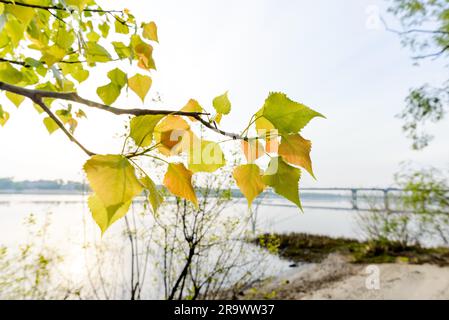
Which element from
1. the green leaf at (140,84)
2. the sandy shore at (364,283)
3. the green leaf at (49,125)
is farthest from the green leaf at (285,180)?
the sandy shore at (364,283)

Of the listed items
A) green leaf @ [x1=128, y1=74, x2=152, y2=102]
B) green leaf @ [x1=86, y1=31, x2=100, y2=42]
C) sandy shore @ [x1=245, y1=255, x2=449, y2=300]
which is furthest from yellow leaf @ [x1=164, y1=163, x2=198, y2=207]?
sandy shore @ [x1=245, y1=255, x2=449, y2=300]

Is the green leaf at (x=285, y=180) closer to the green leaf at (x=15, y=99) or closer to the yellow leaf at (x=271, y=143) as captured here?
the yellow leaf at (x=271, y=143)

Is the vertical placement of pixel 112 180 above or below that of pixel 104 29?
below

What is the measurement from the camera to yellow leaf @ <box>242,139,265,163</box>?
219 millimetres

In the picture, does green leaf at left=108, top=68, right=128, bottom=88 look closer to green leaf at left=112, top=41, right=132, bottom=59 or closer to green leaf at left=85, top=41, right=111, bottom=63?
green leaf at left=85, top=41, right=111, bottom=63

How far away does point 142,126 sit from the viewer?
0.68 feet

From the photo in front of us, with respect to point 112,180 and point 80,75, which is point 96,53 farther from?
point 112,180

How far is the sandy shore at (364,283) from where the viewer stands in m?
3.42

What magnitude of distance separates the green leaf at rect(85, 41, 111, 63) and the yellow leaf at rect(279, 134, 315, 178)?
1.03ft

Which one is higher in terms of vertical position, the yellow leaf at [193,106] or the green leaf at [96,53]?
the green leaf at [96,53]

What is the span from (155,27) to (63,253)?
298 cm

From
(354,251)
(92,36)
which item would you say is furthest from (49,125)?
(354,251)

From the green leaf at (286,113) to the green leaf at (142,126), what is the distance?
8 centimetres

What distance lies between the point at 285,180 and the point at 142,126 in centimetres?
11
